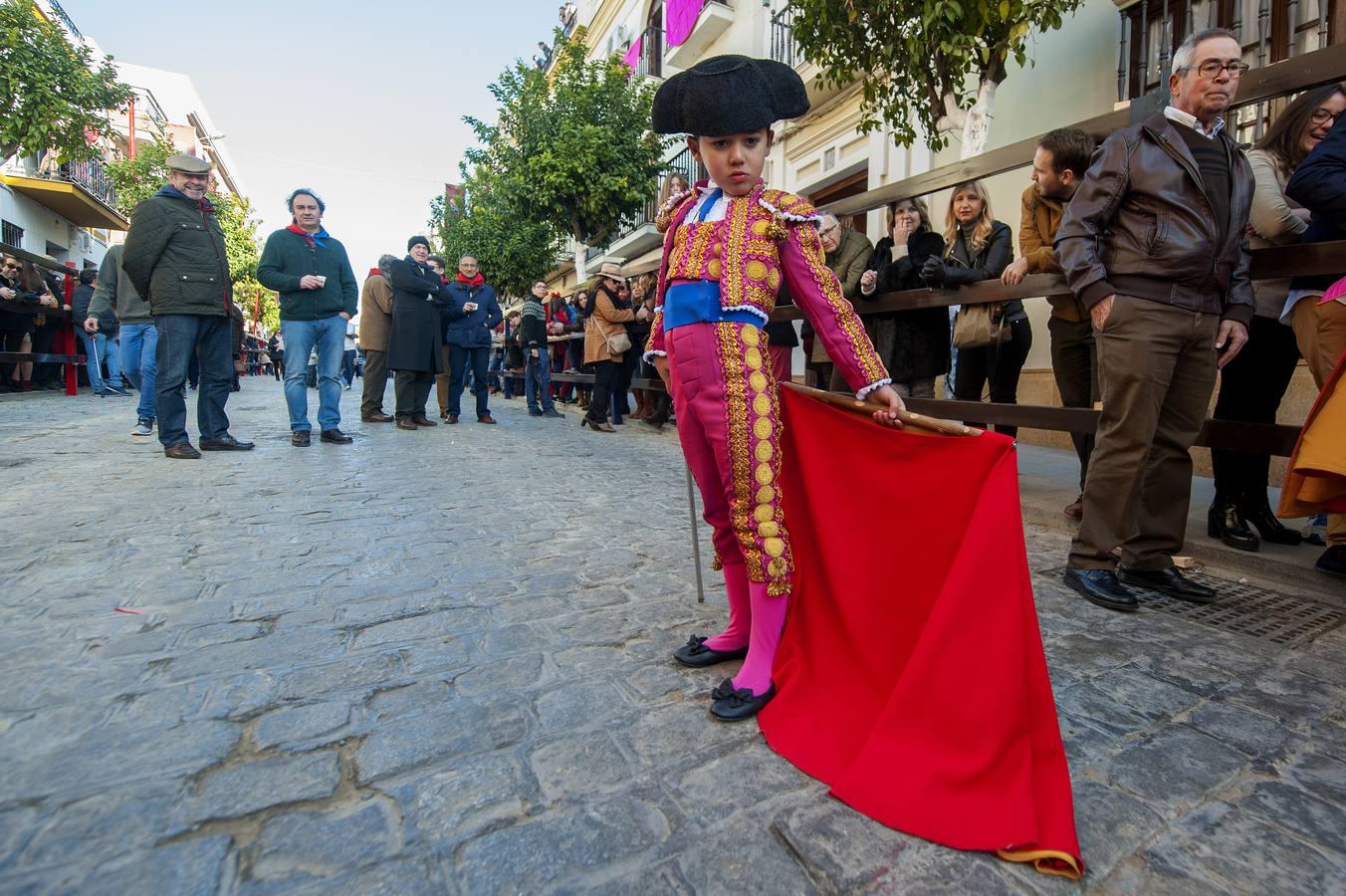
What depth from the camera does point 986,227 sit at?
471 cm

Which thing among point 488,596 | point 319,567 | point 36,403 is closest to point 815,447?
point 488,596

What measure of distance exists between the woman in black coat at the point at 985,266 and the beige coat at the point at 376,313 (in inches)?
276

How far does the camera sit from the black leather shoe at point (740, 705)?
6.24 feet

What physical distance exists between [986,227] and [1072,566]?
8.37 ft

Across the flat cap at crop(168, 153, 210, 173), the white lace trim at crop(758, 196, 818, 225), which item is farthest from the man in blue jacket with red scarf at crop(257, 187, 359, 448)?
the white lace trim at crop(758, 196, 818, 225)

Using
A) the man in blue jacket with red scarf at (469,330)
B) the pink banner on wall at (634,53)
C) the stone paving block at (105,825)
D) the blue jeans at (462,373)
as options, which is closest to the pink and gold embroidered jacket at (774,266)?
the stone paving block at (105,825)

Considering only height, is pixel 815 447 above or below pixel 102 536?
above

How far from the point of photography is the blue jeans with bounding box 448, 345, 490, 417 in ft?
33.1

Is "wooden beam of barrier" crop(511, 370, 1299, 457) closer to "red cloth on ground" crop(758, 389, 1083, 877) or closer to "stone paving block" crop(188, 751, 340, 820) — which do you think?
"red cloth on ground" crop(758, 389, 1083, 877)

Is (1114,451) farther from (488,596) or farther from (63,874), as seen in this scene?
(63,874)

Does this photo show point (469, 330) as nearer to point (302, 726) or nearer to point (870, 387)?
point (302, 726)

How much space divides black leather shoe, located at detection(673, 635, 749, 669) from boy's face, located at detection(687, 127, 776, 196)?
1362mm

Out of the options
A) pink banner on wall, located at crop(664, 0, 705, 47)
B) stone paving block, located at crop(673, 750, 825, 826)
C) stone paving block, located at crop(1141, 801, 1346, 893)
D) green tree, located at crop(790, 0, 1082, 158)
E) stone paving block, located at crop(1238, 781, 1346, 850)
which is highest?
pink banner on wall, located at crop(664, 0, 705, 47)

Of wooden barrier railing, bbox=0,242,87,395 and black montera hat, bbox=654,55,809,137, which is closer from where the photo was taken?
black montera hat, bbox=654,55,809,137
